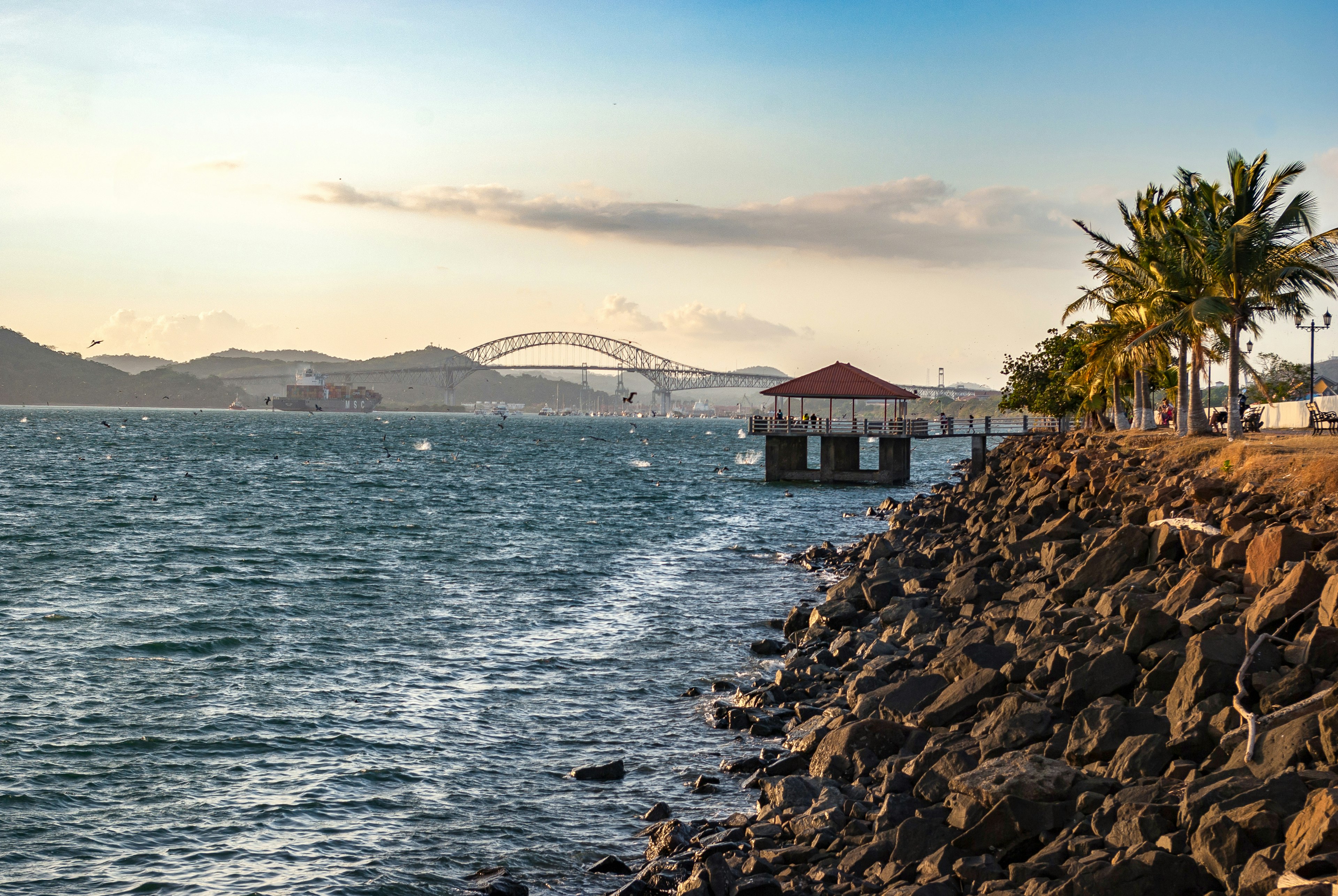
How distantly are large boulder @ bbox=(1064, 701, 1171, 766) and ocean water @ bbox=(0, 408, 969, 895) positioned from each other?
408cm

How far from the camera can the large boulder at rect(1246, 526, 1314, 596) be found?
13.1m

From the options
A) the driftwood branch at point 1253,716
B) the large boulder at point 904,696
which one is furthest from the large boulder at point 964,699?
the driftwood branch at point 1253,716

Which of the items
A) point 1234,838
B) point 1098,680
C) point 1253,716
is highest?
point 1253,716

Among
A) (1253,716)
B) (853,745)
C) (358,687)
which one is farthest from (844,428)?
(1253,716)

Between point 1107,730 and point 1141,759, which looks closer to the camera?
point 1141,759

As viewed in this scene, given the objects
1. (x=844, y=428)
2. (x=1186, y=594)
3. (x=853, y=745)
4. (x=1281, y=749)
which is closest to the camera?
(x=1281, y=749)

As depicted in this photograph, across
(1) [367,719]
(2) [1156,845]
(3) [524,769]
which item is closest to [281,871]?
(3) [524,769]

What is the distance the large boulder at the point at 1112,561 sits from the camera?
52.8 feet

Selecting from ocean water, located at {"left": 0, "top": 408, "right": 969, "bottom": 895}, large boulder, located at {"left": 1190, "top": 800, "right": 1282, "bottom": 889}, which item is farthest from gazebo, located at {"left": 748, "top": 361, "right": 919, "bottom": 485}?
large boulder, located at {"left": 1190, "top": 800, "right": 1282, "bottom": 889}

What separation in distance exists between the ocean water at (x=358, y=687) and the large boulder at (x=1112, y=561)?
5.61 m

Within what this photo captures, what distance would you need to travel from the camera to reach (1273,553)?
13.2 metres

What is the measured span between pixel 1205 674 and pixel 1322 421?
27775 millimetres

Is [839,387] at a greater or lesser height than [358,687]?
greater

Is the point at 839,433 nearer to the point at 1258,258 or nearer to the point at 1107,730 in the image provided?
the point at 1258,258
